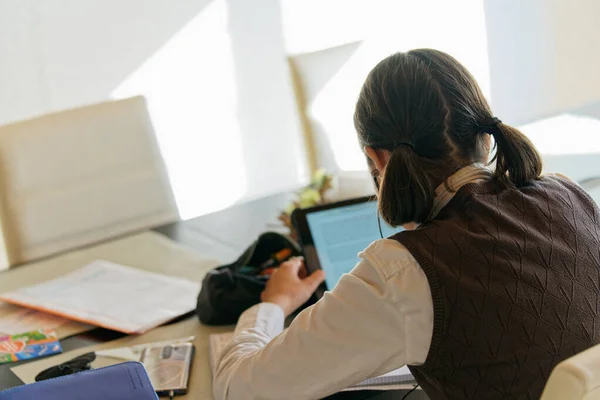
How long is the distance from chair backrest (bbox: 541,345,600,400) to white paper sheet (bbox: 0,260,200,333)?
100cm

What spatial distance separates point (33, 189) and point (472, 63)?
125 inches

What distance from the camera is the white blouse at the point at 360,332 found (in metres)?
1.05

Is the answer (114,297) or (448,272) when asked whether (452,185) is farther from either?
(114,297)

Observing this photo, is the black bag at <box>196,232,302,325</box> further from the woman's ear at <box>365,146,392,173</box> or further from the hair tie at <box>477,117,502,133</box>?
the hair tie at <box>477,117,502,133</box>

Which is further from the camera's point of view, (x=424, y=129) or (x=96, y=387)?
(x=96, y=387)

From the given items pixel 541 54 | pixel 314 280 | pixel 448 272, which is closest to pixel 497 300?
pixel 448 272

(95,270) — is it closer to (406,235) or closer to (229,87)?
(406,235)

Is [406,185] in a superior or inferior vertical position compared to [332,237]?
superior

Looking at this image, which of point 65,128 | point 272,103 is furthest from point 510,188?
point 272,103

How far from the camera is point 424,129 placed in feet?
3.62

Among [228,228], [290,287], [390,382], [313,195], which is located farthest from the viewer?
[228,228]

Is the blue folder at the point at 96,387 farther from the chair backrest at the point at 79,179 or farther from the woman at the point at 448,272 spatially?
the chair backrest at the point at 79,179

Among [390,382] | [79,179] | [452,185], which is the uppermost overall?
[452,185]

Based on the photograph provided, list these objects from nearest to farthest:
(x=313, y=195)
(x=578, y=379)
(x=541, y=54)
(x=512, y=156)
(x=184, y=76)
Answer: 1. (x=578, y=379)
2. (x=512, y=156)
3. (x=313, y=195)
4. (x=184, y=76)
5. (x=541, y=54)
